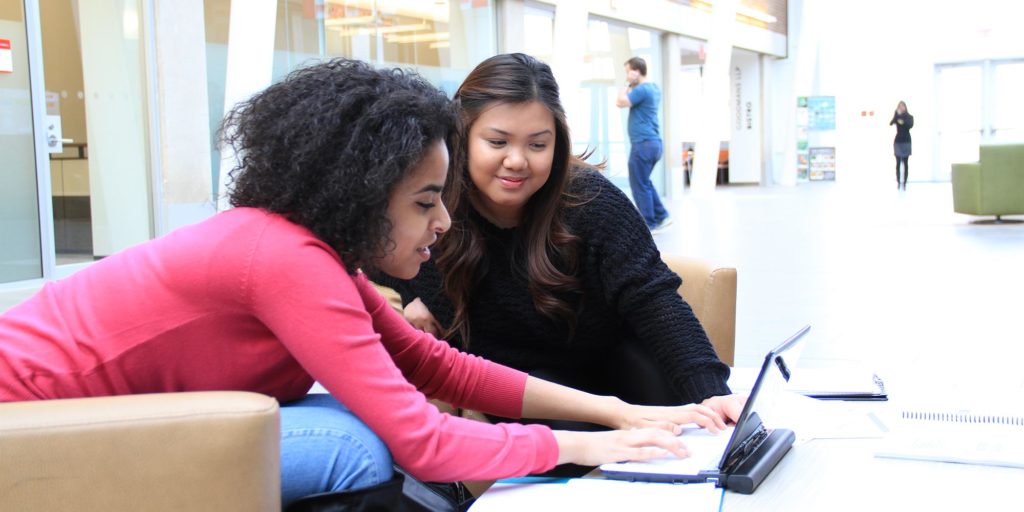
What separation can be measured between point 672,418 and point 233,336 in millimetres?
649

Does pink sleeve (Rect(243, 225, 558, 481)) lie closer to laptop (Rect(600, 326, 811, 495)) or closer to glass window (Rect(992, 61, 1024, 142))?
laptop (Rect(600, 326, 811, 495))

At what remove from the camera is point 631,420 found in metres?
1.46

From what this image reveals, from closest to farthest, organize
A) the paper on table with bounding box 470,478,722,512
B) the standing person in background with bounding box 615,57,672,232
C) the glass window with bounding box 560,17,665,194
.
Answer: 1. the paper on table with bounding box 470,478,722,512
2. the standing person in background with bounding box 615,57,672,232
3. the glass window with bounding box 560,17,665,194

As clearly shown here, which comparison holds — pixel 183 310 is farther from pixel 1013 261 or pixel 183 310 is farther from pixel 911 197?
pixel 911 197

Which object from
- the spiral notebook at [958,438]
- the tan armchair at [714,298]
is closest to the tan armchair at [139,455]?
the spiral notebook at [958,438]

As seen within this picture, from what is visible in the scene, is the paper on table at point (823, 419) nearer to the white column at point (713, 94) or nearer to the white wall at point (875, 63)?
the white column at point (713, 94)

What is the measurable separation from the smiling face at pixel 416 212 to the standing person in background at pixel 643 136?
8.27 meters

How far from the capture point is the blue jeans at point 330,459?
109 centimetres

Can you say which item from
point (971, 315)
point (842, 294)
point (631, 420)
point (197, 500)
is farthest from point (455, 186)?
point (842, 294)

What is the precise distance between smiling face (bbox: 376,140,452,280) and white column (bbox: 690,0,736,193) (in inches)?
586

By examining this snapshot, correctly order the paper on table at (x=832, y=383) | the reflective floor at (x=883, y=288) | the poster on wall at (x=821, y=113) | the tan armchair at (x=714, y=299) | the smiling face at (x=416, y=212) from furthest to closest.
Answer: the poster on wall at (x=821, y=113)
the reflective floor at (x=883, y=288)
the tan armchair at (x=714, y=299)
the paper on table at (x=832, y=383)
the smiling face at (x=416, y=212)

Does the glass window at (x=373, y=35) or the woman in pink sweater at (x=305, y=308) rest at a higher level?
the glass window at (x=373, y=35)

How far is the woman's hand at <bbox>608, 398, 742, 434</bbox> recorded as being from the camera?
1410 mm

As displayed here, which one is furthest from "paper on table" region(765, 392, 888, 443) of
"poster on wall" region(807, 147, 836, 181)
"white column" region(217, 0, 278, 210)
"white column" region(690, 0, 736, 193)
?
"poster on wall" region(807, 147, 836, 181)
